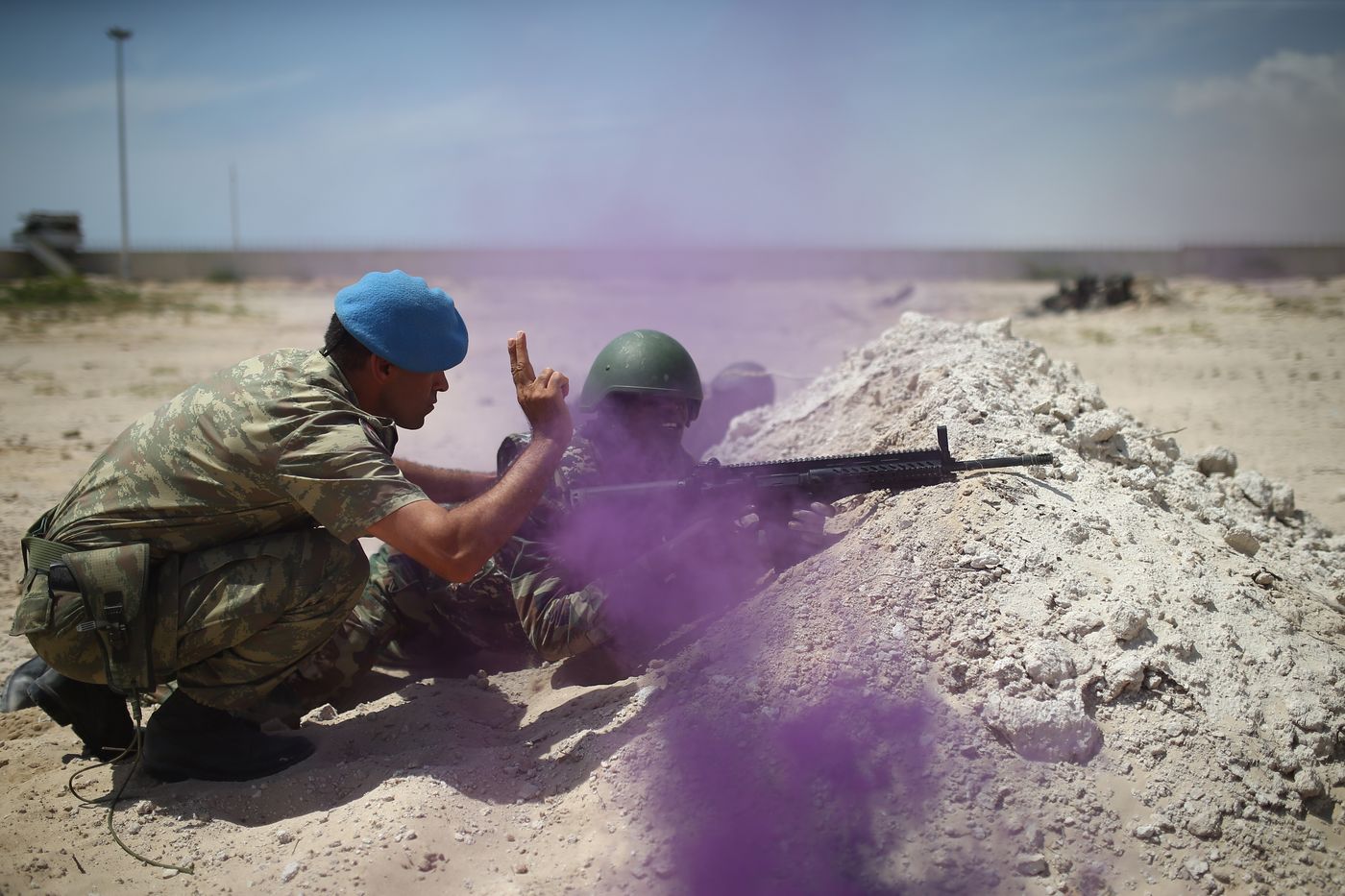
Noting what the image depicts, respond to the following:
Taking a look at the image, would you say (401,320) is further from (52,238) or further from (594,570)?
(52,238)

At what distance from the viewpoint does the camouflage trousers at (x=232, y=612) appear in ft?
9.90

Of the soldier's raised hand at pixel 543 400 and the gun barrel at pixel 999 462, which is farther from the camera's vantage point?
the gun barrel at pixel 999 462

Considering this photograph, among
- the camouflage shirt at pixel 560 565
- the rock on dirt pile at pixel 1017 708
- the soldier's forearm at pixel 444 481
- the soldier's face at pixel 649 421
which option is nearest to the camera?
the rock on dirt pile at pixel 1017 708

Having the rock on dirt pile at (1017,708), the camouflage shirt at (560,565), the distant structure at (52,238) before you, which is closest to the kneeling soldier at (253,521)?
the camouflage shirt at (560,565)

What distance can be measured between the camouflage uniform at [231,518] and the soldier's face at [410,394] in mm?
69

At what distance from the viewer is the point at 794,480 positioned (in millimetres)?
3861

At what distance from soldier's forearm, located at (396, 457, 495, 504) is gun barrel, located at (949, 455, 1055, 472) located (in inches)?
71.3

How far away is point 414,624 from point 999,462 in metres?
2.46

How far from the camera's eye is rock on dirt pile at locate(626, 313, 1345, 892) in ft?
8.61

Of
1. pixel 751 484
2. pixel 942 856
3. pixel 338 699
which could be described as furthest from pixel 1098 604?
pixel 338 699

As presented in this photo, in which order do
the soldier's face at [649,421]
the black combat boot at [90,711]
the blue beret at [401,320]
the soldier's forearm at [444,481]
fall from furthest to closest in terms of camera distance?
1. the soldier's face at [649,421]
2. the soldier's forearm at [444,481]
3. the black combat boot at [90,711]
4. the blue beret at [401,320]

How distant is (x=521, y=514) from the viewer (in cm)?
289

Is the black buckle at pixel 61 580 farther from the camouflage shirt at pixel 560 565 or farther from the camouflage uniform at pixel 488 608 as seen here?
the camouflage shirt at pixel 560 565

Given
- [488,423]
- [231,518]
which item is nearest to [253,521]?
[231,518]
